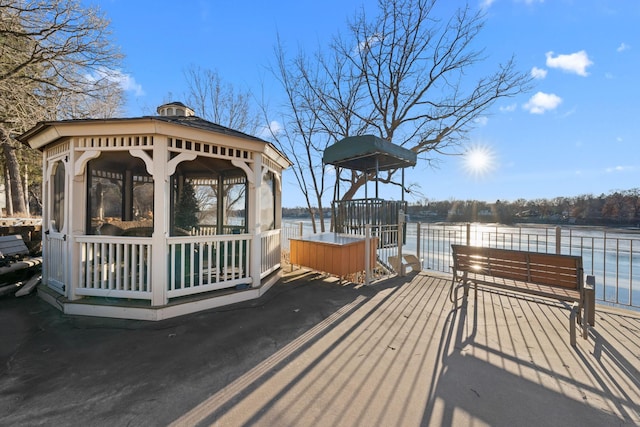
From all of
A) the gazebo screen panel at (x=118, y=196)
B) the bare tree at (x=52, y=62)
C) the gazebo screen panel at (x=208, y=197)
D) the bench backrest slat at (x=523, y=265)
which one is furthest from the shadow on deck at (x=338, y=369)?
the bare tree at (x=52, y=62)

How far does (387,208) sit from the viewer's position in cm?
654

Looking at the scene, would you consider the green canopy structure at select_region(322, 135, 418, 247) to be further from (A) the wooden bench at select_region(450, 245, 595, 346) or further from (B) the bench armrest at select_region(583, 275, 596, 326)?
(B) the bench armrest at select_region(583, 275, 596, 326)

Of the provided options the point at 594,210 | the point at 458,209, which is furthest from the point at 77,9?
the point at 594,210

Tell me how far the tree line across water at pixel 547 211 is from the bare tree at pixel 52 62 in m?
10.3

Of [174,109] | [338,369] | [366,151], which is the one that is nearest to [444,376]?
[338,369]

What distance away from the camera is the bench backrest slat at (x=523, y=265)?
2938 millimetres

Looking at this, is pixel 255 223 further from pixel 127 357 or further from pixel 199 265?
pixel 127 357

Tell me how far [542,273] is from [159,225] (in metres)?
4.89

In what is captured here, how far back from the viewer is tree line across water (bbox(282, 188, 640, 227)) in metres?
15.1

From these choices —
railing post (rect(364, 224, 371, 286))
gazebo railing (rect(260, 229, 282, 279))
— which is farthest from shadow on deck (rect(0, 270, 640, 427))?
railing post (rect(364, 224, 371, 286))

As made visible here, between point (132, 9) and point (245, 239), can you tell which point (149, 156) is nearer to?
point (245, 239)

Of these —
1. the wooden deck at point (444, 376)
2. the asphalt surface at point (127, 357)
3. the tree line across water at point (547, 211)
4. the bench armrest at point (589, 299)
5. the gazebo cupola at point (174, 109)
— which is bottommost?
the asphalt surface at point (127, 357)

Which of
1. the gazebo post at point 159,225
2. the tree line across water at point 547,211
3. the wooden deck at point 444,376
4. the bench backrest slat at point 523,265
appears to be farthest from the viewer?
the tree line across water at point 547,211

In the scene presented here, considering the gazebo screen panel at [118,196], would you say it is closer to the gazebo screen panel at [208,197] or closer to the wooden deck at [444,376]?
the gazebo screen panel at [208,197]
